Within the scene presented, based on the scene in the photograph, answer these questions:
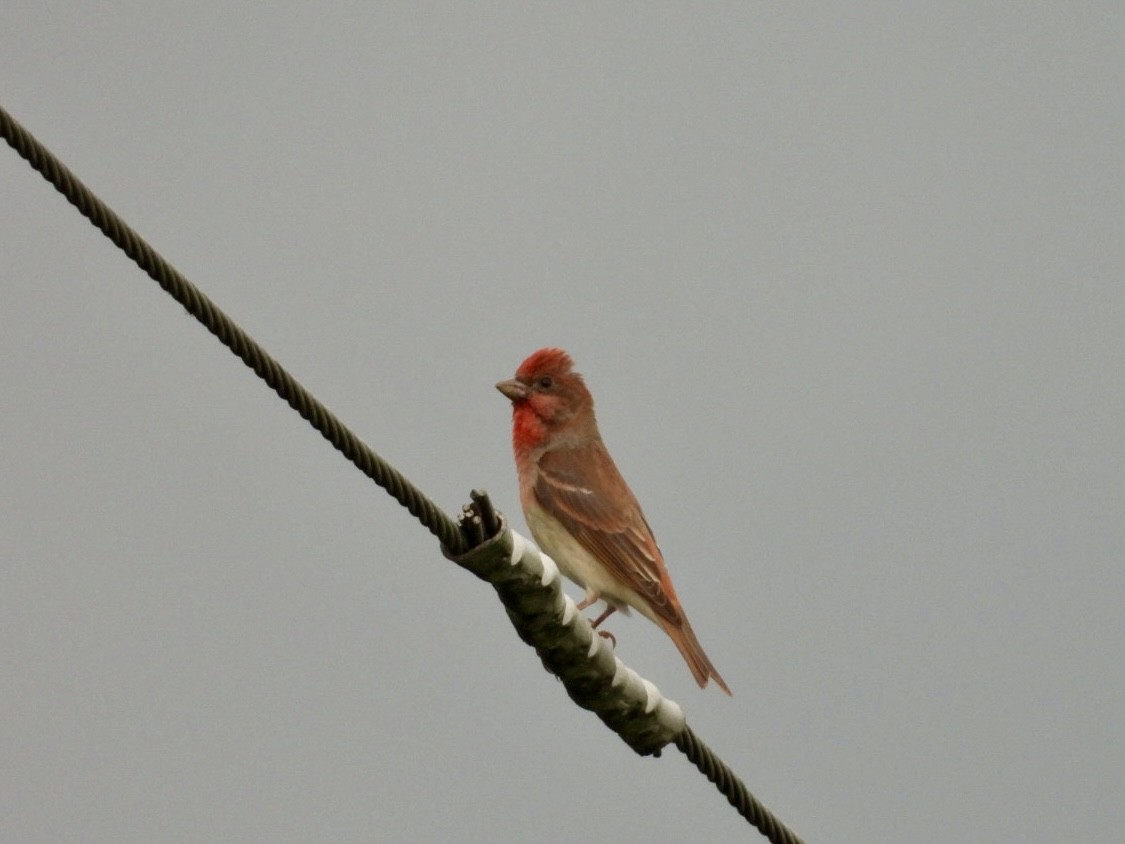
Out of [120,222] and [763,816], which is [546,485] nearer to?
[763,816]

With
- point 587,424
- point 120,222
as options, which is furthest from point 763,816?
point 587,424

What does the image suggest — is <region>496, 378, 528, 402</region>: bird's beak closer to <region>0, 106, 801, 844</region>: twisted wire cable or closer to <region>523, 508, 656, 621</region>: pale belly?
<region>523, 508, 656, 621</region>: pale belly

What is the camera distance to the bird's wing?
10812mm

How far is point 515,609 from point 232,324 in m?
1.59

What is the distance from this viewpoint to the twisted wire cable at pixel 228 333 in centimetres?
550

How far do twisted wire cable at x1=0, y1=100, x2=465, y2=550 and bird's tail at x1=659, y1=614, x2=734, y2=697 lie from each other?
12.3 feet

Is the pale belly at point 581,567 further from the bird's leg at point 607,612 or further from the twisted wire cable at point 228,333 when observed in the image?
the twisted wire cable at point 228,333

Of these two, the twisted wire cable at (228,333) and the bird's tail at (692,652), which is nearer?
the twisted wire cable at (228,333)

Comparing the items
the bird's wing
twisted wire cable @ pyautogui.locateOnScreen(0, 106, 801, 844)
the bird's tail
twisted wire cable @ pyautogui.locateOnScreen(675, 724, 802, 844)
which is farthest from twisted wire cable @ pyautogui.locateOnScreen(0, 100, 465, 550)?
the bird's wing

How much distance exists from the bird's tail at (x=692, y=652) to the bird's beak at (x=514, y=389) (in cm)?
200

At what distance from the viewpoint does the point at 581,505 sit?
11281 millimetres

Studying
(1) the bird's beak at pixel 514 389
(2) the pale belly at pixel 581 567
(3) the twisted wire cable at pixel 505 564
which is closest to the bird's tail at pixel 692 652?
(2) the pale belly at pixel 581 567

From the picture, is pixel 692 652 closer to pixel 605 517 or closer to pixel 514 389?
pixel 605 517

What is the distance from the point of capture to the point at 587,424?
1216 cm
